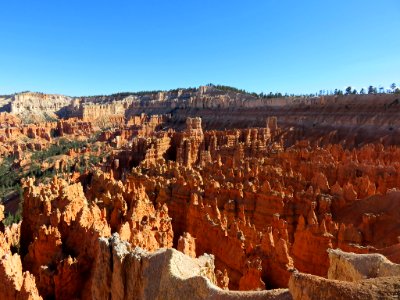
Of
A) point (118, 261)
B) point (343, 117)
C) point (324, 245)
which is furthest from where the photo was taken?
point (343, 117)

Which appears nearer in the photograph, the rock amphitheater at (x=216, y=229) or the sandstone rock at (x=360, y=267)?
the sandstone rock at (x=360, y=267)

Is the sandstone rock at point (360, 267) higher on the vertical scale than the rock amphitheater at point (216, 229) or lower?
higher

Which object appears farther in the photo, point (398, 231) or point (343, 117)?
point (343, 117)

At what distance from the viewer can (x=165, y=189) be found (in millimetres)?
22719

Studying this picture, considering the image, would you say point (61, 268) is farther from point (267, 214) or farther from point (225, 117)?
point (225, 117)

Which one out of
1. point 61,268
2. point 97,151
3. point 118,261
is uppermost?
point 118,261

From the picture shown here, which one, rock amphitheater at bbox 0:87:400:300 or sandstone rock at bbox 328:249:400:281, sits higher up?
sandstone rock at bbox 328:249:400:281

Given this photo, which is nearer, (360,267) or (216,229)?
(360,267)

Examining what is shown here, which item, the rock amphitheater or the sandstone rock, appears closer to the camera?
the sandstone rock

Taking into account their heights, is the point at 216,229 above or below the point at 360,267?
below

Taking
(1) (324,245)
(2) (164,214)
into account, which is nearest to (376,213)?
(1) (324,245)

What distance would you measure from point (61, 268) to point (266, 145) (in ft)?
123

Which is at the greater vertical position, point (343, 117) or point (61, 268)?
point (343, 117)

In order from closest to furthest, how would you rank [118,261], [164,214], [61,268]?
[118,261] < [61,268] < [164,214]
